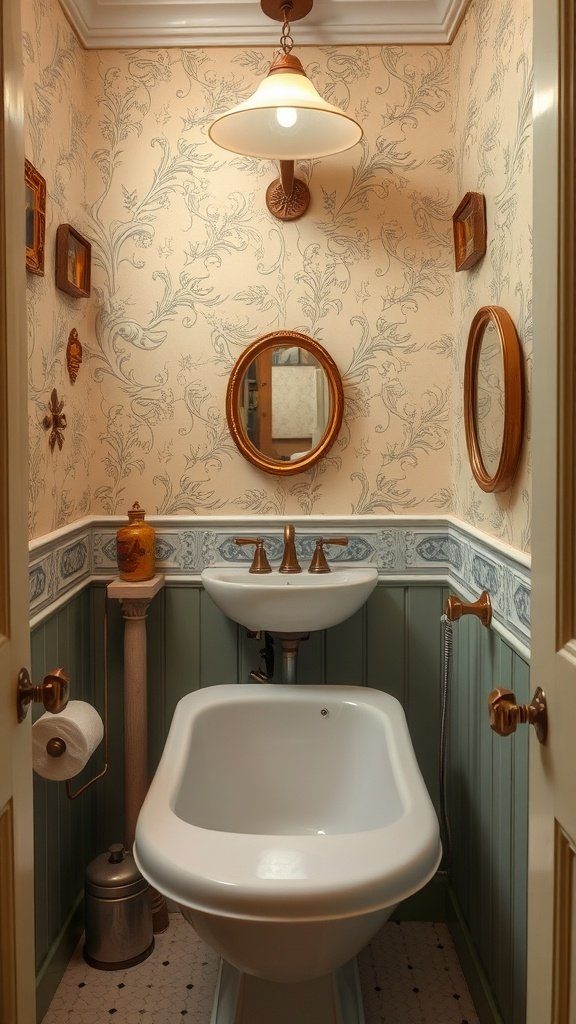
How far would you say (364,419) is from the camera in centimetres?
215

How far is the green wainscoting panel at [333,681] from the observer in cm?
170

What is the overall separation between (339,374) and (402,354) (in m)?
0.18

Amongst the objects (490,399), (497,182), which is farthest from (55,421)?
(497,182)

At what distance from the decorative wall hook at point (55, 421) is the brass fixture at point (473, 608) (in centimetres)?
97

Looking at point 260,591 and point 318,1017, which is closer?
point 318,1017

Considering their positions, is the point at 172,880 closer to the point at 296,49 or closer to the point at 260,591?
the point at 260,591

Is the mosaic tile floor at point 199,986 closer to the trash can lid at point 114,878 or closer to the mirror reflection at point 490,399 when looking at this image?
the trash can lid at point 114,878

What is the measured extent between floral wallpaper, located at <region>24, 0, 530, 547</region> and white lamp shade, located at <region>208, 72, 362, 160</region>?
20 centimetres

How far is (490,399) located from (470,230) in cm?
43

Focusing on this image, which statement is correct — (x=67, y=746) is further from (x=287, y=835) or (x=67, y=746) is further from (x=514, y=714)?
(x=514, y=714)

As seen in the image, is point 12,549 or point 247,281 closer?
point 12,549

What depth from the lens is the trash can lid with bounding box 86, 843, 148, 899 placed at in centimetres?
187

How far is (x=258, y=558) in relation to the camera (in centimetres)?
205

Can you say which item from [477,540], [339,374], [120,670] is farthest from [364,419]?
[120,670]
